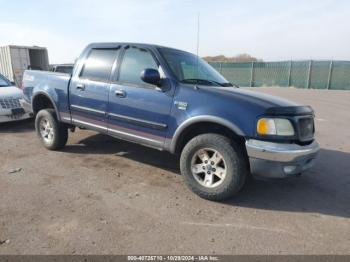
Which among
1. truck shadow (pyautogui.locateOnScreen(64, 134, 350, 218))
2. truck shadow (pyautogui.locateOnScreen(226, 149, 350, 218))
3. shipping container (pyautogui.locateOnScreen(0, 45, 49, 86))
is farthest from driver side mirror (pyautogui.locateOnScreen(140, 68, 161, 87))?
shipping container (pyautogui.locateOnScreen(0, 45, 49, 86))

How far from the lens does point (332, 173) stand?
4.54 m

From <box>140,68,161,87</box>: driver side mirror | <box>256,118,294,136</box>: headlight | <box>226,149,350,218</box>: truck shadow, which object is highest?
<box>140,68,161,87</box>: driver side mirror

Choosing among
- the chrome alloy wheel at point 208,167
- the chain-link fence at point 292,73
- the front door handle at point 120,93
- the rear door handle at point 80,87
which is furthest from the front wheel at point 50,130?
the chain-link fence at point 292,73

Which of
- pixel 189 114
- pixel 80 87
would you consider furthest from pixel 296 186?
pixel 80 87

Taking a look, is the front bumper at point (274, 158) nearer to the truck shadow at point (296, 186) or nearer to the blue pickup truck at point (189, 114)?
the blue pickup truck at point (189, 114)

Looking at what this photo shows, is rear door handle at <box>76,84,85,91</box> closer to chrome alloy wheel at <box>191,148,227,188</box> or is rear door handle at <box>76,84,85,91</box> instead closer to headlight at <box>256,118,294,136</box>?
chrome alloy wheel at <box>191,148,227,188</box>

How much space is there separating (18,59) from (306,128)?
12.5 m

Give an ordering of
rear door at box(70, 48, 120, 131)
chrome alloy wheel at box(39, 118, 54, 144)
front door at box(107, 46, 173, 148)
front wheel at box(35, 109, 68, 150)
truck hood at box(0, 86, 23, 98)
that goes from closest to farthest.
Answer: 1. front door at box(107, 46, 173, 148)
2. rear door at box(70, 48, 120, 131)
3. front wheel at box(35, 109, 68, 150)
4. chrome alloy wheel at box(39, 118, 54, 144)
5. truck hood at box(0, 86, 23, 98)

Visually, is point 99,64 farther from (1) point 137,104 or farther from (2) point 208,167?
(2) point 208,167

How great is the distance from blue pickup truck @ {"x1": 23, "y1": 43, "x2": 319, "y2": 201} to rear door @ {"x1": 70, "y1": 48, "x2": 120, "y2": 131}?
0.6 inches

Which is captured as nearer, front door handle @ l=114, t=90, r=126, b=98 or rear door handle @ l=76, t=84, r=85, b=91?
front door handle @ l=114, t=90, r=126, b=98

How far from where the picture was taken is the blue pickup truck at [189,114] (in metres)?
3.19

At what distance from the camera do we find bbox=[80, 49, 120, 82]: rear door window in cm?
440

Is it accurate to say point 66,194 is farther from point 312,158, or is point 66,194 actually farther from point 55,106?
point 312,158
